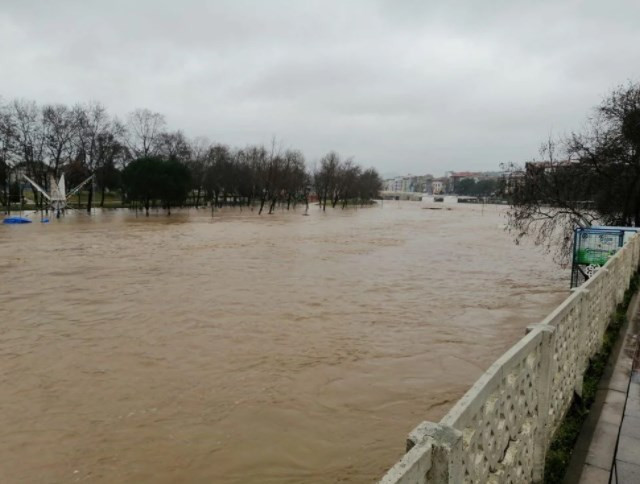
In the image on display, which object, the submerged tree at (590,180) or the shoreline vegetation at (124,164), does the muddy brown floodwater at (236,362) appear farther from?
the shoreline vegetation at (124,164)

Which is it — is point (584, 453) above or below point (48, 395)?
above

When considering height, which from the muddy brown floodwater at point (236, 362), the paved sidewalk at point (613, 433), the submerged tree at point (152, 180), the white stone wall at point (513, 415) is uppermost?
the submerged tree at point (152, 180)

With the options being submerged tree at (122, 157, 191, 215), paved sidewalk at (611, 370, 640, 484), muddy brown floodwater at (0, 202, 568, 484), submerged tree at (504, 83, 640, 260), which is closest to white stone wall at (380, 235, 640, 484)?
paved sidewalk at (611, 370, 640, 484)

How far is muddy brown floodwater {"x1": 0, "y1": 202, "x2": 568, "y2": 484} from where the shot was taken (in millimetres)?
6312

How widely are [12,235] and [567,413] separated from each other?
38.8m

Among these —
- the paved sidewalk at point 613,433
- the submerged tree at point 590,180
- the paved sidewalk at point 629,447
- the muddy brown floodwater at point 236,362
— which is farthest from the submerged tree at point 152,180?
the paved sidewalk at point 629,447

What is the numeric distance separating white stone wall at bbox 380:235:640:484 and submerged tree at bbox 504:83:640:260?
15.4 meters

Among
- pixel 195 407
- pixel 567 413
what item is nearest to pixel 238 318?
pixel 195 407

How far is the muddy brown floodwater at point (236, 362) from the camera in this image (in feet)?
20.7

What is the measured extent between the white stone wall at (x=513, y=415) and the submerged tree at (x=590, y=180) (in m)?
15.4

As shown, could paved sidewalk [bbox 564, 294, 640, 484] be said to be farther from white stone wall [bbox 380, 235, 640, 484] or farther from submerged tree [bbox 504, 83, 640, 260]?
submerged tree [bbox 504, 83, 640, 260]

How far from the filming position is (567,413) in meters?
5.30

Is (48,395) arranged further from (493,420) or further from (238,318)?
(493,420)

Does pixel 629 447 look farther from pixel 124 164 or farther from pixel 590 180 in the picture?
pixel 124 164
